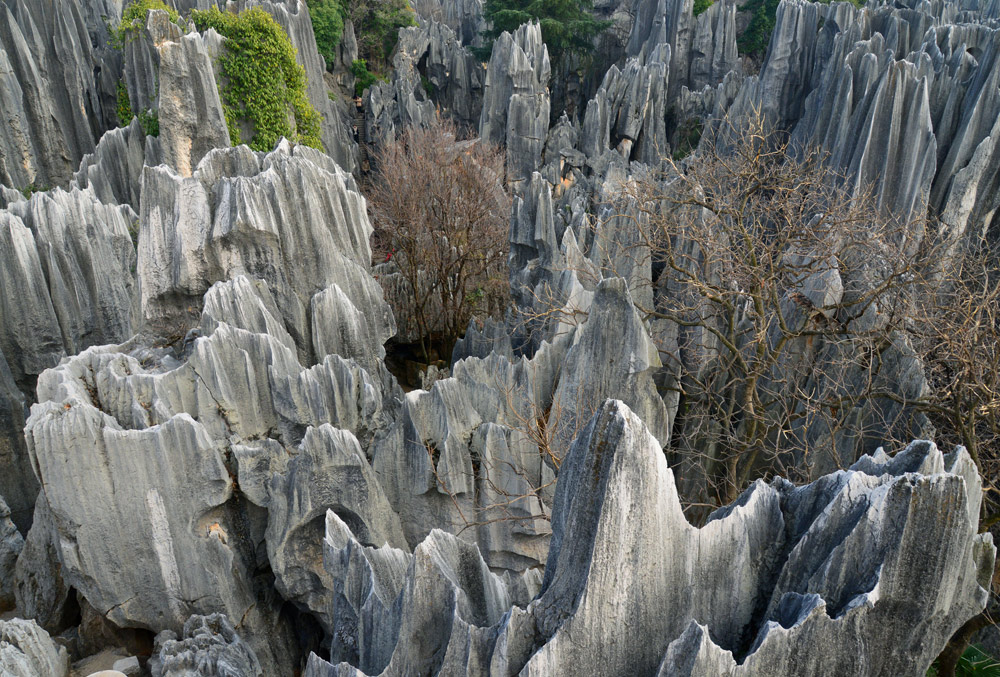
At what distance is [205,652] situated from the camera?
29.0 ft

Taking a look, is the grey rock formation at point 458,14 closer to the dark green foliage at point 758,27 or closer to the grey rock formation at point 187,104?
the dark green foliage at point 758,27

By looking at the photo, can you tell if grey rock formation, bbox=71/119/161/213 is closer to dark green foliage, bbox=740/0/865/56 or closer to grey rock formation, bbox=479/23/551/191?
grey rock formation, bbox=479/23/551/191

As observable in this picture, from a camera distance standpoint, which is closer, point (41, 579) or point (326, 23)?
point (41, 579)

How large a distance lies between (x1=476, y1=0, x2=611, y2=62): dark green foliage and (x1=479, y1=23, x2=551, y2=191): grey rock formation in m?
3.36

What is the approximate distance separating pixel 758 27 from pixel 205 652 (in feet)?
126

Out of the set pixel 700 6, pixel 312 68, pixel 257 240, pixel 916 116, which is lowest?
pixel 916 116

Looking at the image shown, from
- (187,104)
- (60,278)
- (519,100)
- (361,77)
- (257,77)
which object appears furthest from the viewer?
(361,77)

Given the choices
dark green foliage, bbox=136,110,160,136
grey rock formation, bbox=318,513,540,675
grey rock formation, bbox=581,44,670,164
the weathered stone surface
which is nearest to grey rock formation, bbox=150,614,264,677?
grey rock formation, bbox=318,513,540,675

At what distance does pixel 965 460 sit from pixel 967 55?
20525 mm

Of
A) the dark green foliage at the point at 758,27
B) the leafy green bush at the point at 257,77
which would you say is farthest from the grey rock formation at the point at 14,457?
the dark green foliage at the point at 758,27

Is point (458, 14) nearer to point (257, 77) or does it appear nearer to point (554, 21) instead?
point (554, 21)

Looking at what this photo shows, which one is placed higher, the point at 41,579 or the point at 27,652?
the point at 27,652

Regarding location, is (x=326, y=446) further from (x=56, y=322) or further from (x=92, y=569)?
(x=56, y=322)

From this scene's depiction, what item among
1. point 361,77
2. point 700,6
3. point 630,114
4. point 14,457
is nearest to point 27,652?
point 14,457
